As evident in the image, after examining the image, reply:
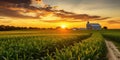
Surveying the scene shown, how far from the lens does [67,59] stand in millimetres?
9844

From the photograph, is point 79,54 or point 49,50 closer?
point 79,54

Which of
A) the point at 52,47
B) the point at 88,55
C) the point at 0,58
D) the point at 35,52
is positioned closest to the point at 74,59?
the point at 88,55

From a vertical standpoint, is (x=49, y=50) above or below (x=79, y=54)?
below

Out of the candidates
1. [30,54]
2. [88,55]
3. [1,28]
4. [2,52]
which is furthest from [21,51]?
[1,28]

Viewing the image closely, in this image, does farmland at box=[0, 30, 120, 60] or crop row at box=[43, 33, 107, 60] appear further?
farmland at box=[0, 30, 120, 60]

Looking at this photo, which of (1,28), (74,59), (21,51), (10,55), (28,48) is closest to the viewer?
(74,59)

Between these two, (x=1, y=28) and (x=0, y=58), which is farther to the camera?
(x=1, y=28)

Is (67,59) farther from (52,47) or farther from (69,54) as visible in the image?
(52,47)

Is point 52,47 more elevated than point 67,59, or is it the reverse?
point 67,59

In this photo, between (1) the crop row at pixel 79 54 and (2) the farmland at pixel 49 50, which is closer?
(1) the crop row at pixel 79 54

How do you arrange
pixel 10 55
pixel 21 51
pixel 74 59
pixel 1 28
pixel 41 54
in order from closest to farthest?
1. pixel 74 59
2. pixel 10 55
3. pixel 21 51
4. pixel 41 54
5. pixel 1 28

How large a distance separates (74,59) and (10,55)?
3.91 m

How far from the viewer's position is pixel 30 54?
15438 millimetres

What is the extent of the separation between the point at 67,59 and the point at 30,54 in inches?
234
